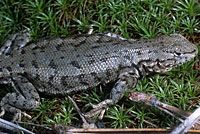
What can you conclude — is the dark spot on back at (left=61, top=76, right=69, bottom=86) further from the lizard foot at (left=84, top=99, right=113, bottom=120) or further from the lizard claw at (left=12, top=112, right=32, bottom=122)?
the lizard claw at (left=12, top=112, right=32, bottom=122)

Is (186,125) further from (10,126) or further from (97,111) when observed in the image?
(10,126)

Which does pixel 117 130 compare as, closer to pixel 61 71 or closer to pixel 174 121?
pixel 174 121

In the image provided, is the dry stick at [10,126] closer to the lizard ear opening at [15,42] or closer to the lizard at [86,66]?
the lizard at [86,66]

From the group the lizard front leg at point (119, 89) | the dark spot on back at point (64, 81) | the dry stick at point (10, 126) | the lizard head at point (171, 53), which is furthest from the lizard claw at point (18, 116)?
the lizard head at point (171, 53)

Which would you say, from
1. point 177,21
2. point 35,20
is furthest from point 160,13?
point 35,20

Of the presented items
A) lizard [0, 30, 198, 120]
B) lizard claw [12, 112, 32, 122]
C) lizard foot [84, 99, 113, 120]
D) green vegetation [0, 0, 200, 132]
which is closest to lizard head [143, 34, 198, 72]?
lizard [0, 30, 198, 120]

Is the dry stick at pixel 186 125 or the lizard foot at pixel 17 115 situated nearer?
the dry stick at pixel 186 125
